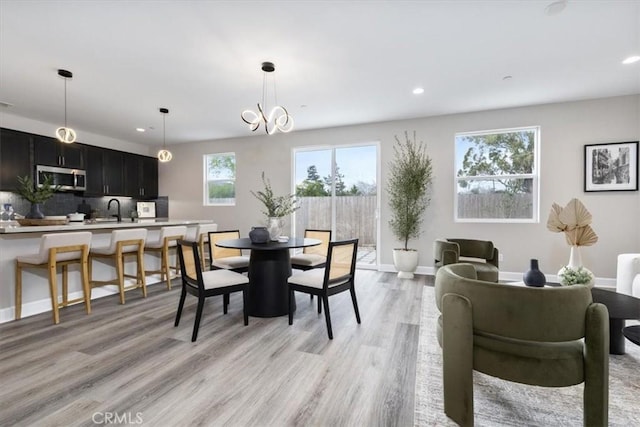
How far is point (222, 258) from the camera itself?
380 cm

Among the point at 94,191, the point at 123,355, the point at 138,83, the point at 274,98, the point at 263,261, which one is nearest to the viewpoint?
the point at 123,355

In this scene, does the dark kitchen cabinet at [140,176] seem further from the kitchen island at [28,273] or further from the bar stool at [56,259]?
the bar stool at [56,259]

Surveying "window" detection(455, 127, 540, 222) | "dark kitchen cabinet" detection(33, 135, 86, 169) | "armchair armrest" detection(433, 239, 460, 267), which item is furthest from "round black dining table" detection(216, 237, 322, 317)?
"dark kitchen cabinet" detection(33, 135, 86, 169)

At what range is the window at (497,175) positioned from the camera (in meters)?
4.66

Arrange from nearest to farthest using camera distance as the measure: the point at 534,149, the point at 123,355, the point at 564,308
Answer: the point at 564,308
the point at 123,355
the point at 534,149

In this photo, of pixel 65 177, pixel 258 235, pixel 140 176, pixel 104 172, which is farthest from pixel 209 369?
pixel 140 176

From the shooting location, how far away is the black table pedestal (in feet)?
10.3

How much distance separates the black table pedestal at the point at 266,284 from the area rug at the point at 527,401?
1529 millimetres

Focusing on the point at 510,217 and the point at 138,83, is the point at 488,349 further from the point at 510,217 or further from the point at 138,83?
the point at 138,83

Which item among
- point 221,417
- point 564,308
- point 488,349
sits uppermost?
point 564,308

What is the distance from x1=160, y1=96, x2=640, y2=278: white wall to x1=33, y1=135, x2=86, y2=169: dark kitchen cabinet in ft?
11.5

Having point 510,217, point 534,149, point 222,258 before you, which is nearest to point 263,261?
point 222,258

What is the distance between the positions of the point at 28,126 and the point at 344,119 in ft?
18.1

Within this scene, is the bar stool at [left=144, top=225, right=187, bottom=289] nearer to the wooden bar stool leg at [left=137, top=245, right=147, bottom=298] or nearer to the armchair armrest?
the wooden bar stool leg at [left=137, top=245, right=147, bottom=298]
